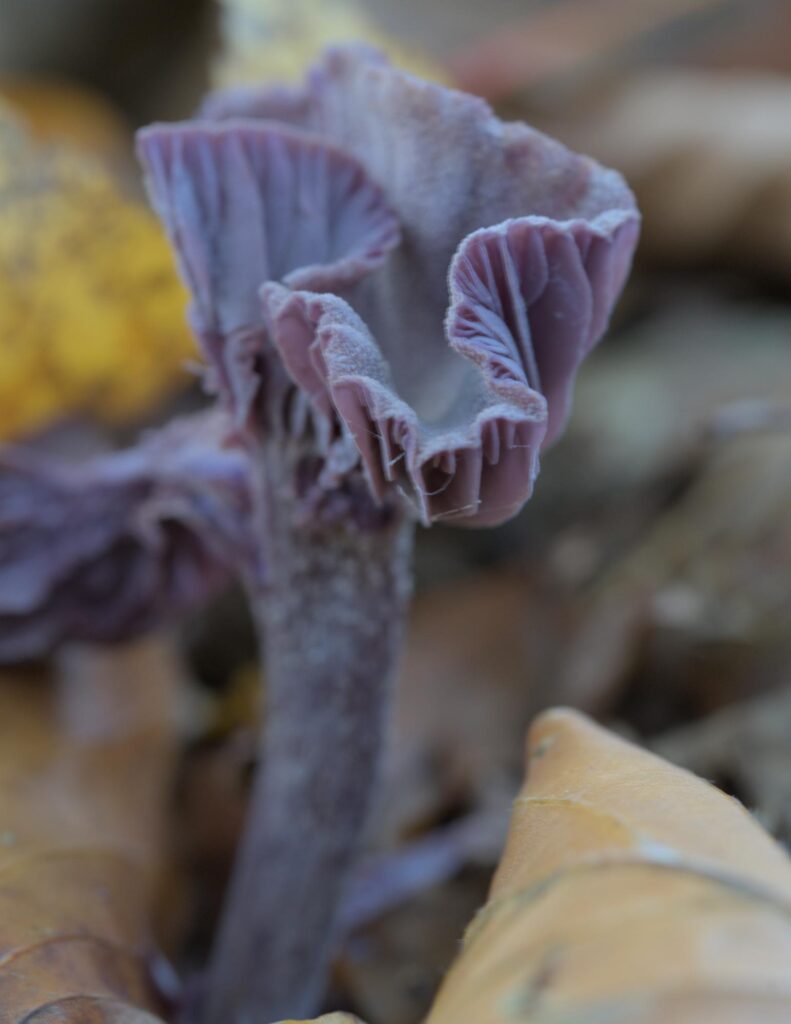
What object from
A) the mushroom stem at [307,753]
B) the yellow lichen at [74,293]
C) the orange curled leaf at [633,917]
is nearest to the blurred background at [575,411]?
the yellow lichen at [74,293]

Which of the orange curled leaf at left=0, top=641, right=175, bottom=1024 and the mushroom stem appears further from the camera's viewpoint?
the mushroom stem

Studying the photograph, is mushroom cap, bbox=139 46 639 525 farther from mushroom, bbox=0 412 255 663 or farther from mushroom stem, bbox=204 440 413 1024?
mushroom, bbox=0 412 255 663

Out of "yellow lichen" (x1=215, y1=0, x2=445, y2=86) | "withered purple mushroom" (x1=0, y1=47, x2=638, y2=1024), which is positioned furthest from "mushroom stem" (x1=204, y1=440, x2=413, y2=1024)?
"yellow lichen" (x1=215, y1=0, x2=445, y2=86)

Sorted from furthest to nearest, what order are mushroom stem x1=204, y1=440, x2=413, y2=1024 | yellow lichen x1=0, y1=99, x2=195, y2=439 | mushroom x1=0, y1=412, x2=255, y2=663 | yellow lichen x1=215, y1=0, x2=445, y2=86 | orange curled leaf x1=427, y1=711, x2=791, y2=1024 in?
1. yellow lichen x1=215, y1=0, x2=445, y2=86
2. yellow lichen x1=0, y1=99, x2=195, y2=439
3. mushroom x1=0, y1=412, x2=255, y2=663
4. mushroom stem x1=204, y1=440, x2=413, y2=1024
5. orange curled leaf x1=427, y1=711, x2=791, y2=1024

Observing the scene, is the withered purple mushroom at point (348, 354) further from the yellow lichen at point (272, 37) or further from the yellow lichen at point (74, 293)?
the yellow lichen at point (272, 37)

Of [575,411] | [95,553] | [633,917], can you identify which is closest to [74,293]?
[95,553]

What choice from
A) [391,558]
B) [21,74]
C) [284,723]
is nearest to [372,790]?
[284,723]

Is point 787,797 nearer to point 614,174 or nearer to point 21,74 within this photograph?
point 614,174
